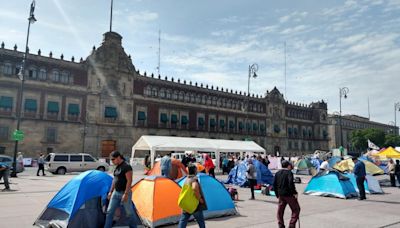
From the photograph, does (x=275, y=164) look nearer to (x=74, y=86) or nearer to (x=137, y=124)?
(x=137, y=124)

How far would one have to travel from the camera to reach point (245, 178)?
1691 centimetres

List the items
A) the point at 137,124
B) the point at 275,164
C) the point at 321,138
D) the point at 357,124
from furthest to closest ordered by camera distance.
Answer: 1. the point at 357,124
2. the point at 321,138
3. the point at 137,124
4. the point at 275,164

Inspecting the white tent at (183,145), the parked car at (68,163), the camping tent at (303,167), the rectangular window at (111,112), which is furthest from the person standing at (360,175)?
the rectangular window at (111,112)

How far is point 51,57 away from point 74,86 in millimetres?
4276

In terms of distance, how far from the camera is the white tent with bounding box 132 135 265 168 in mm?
25484

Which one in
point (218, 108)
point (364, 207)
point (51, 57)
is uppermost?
point (51, 57)

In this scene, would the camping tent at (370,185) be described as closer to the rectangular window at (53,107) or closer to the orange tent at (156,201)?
the orange tent at (156,201)

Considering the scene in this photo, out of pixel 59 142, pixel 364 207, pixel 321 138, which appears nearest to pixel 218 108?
pixel 59 142

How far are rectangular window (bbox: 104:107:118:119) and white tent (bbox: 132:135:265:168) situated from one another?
15784 mm

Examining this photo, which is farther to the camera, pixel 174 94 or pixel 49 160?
pixel 174 94

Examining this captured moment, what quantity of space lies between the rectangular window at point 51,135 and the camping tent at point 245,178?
27.8 m

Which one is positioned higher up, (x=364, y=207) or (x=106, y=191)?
(x=106, y=191)

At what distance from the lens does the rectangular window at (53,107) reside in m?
38.5

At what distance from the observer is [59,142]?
38.6 meters
